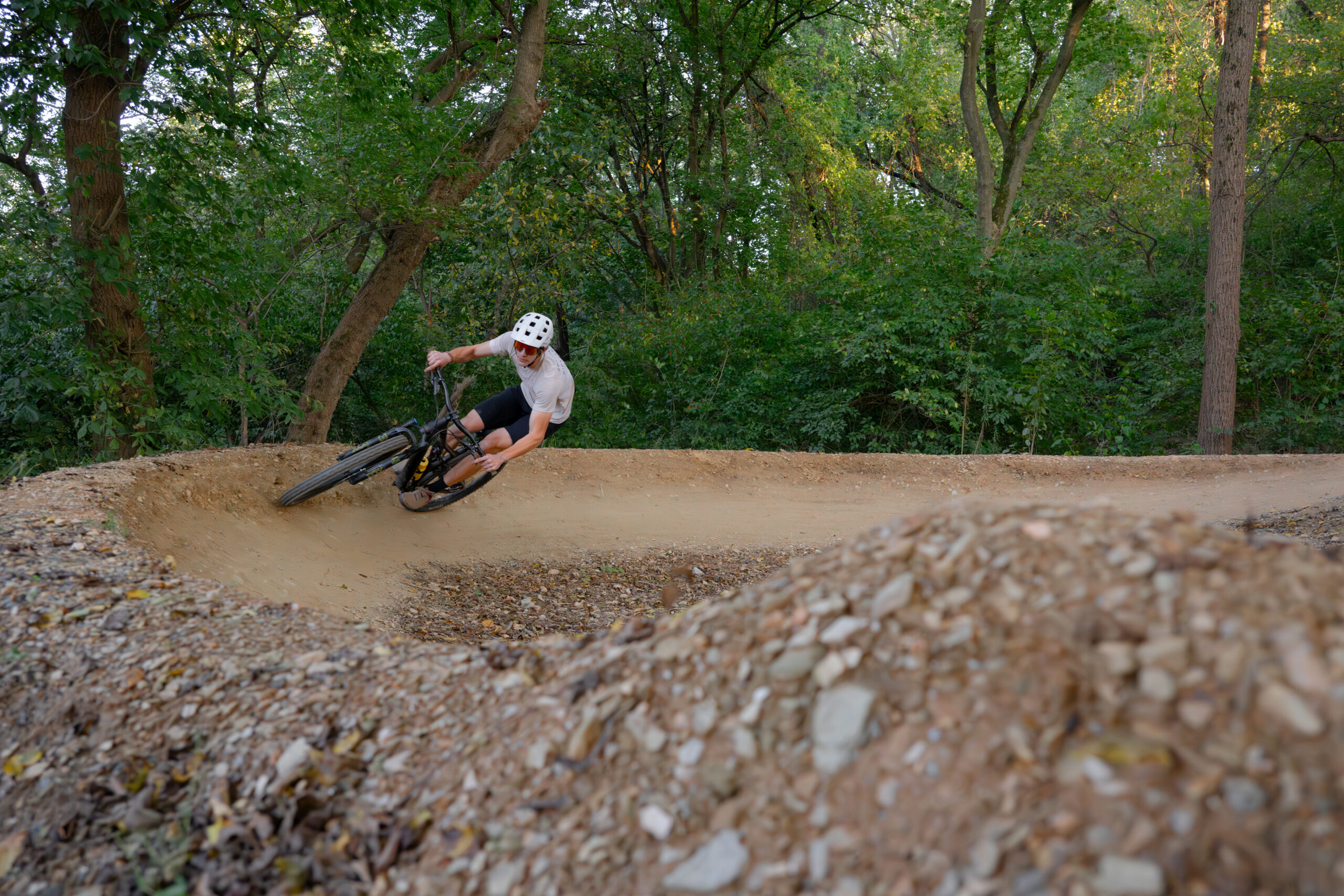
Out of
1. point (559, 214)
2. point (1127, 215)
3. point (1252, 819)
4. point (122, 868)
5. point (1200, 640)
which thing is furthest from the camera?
point (1127, 215)

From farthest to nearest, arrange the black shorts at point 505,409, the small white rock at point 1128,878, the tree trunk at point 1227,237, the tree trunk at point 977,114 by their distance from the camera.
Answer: the tree trunk at point 977,114
the tree trunk at point 1227,237
the black shorts at point 505,409
the small white rock at point 1128,878

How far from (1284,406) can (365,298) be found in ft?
42.6

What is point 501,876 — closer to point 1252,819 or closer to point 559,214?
point 1252,819

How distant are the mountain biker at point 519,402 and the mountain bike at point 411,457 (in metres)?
0.08

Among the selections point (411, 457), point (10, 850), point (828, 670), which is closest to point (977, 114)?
point (411, 457)

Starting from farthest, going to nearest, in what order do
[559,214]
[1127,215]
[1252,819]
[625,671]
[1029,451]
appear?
[1127,215]
[559,214]
[1029,451]
[625,671]
[1252,819]

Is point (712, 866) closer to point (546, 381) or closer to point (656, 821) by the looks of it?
point (656, 821)

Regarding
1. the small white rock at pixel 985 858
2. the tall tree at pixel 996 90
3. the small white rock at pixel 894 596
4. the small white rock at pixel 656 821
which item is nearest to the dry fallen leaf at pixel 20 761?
the small white rock at pixel 656 821

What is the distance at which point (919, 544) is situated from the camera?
217 cm

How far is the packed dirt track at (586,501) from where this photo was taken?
18.1ft

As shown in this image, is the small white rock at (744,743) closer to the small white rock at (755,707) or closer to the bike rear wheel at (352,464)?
the small white rock at (755,707)

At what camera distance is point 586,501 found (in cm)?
862

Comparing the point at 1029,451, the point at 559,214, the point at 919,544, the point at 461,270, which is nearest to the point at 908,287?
the point at 1029,451

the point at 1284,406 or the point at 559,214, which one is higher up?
the point at 559,214
